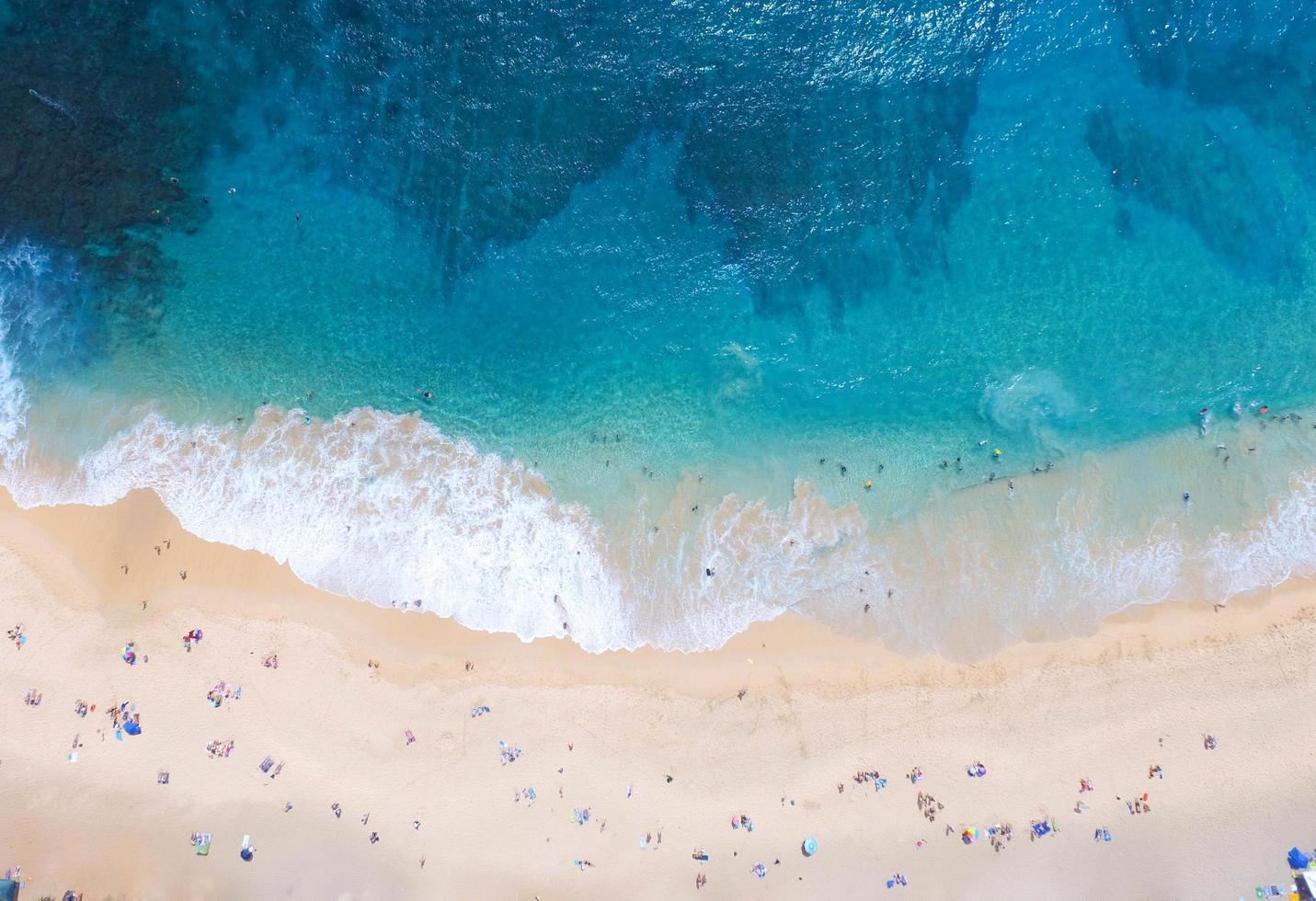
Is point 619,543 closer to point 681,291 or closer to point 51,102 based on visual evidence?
point 681,291

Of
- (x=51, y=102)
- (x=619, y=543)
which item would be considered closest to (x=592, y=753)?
(x=619, y=543)

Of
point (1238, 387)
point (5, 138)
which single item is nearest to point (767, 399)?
point (1238, 387)

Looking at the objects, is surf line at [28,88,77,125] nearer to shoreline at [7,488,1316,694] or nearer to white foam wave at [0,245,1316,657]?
white foam wave at [0,245,1316,657]

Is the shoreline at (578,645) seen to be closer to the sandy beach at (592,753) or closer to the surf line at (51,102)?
the sandy beach at (592,753)

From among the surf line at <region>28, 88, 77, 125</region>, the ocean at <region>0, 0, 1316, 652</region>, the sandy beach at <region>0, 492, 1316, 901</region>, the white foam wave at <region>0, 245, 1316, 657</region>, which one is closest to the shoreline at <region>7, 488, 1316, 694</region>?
the sandy beach at <region>0, 492, 1316, 901</region>

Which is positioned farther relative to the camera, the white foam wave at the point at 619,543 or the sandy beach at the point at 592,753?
the white foam wave at the point at 619,543

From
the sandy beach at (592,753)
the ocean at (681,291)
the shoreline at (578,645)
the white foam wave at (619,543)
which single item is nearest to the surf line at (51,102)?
the ocean at (681,291)

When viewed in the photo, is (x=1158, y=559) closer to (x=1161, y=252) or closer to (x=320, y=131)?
(x=1161, y=252)
